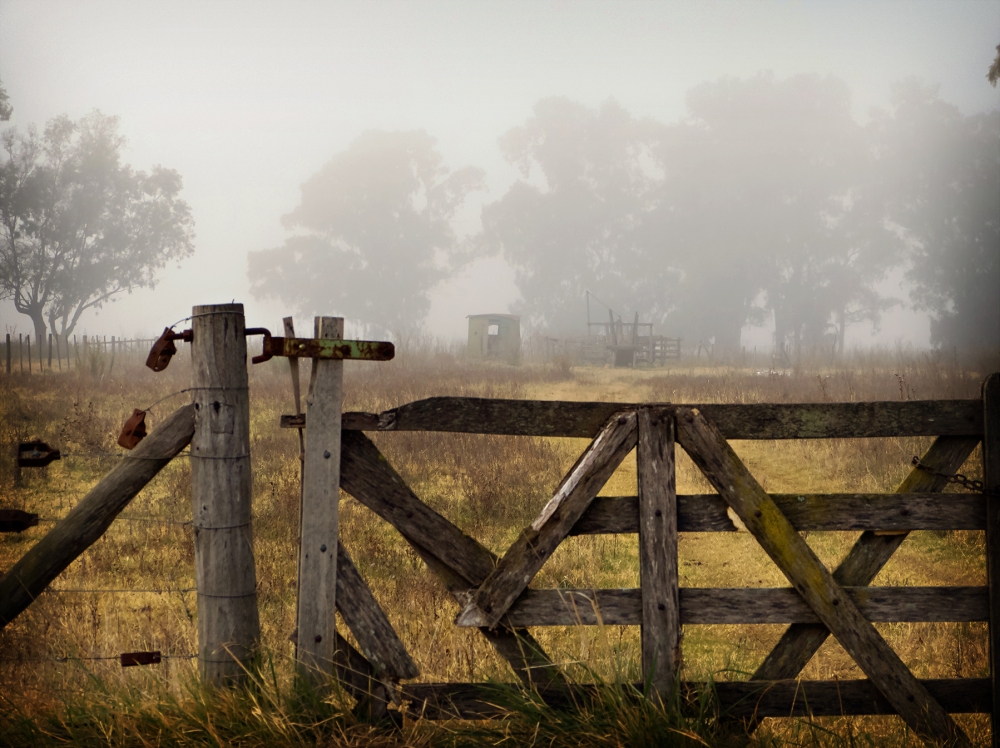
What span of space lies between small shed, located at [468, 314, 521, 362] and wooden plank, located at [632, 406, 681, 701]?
1460 inches

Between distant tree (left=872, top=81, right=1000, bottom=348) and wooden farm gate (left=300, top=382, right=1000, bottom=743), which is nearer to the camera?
wooden farm gate (left=300, top=382, right=1000, bottom=743)

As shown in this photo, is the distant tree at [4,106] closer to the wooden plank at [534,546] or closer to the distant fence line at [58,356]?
the distant fence line at [58,356]

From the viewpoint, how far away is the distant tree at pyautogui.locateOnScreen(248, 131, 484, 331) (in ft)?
199

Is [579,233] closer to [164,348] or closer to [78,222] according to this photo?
[78,222]

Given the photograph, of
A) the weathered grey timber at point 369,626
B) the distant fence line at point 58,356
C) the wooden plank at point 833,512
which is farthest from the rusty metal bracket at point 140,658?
the distant fence line at point 58,356

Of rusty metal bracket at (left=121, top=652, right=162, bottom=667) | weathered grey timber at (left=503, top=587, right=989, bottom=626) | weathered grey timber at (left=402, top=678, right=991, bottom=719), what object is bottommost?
weathered grey timber at (left=402, top=678, right=991, bottom=719)

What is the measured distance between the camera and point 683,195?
61812 mm

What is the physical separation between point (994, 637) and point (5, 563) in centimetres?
757

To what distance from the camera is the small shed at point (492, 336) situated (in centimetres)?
4175

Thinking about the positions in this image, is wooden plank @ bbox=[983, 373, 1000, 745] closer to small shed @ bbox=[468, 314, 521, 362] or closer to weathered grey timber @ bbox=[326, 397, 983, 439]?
weathered grey timber @ bbox=[326, 397, 983, 439]

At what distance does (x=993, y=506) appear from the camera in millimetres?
3316

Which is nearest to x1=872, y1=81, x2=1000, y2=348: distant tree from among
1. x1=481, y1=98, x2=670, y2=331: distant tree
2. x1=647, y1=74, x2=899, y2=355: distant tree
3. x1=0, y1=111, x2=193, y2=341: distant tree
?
x1=647, y1=74, x2=899, y2=355: distant tree

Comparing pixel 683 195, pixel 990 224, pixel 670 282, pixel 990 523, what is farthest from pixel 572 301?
pixel 990 523

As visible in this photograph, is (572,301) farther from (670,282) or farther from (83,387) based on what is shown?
(83,387)
